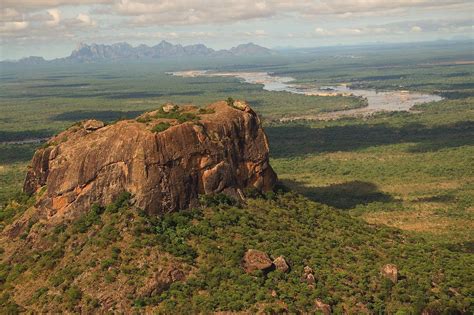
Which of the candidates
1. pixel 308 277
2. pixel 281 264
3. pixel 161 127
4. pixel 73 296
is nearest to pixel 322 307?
pixel 308 277

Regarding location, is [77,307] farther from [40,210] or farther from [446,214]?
[446,214]

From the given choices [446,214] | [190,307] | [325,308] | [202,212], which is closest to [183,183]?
[202,212]

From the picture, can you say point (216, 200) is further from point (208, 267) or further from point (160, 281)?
point (160, 281)

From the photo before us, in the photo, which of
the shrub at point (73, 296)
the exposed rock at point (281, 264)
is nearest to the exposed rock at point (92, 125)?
the shrub at point (73, 296)

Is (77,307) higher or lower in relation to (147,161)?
lower

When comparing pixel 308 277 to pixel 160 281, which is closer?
pixel 160 281

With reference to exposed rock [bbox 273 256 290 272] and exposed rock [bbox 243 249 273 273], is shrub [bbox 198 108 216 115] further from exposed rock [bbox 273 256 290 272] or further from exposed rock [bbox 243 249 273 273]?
exposed rock [bbox 273 256 290 272]
